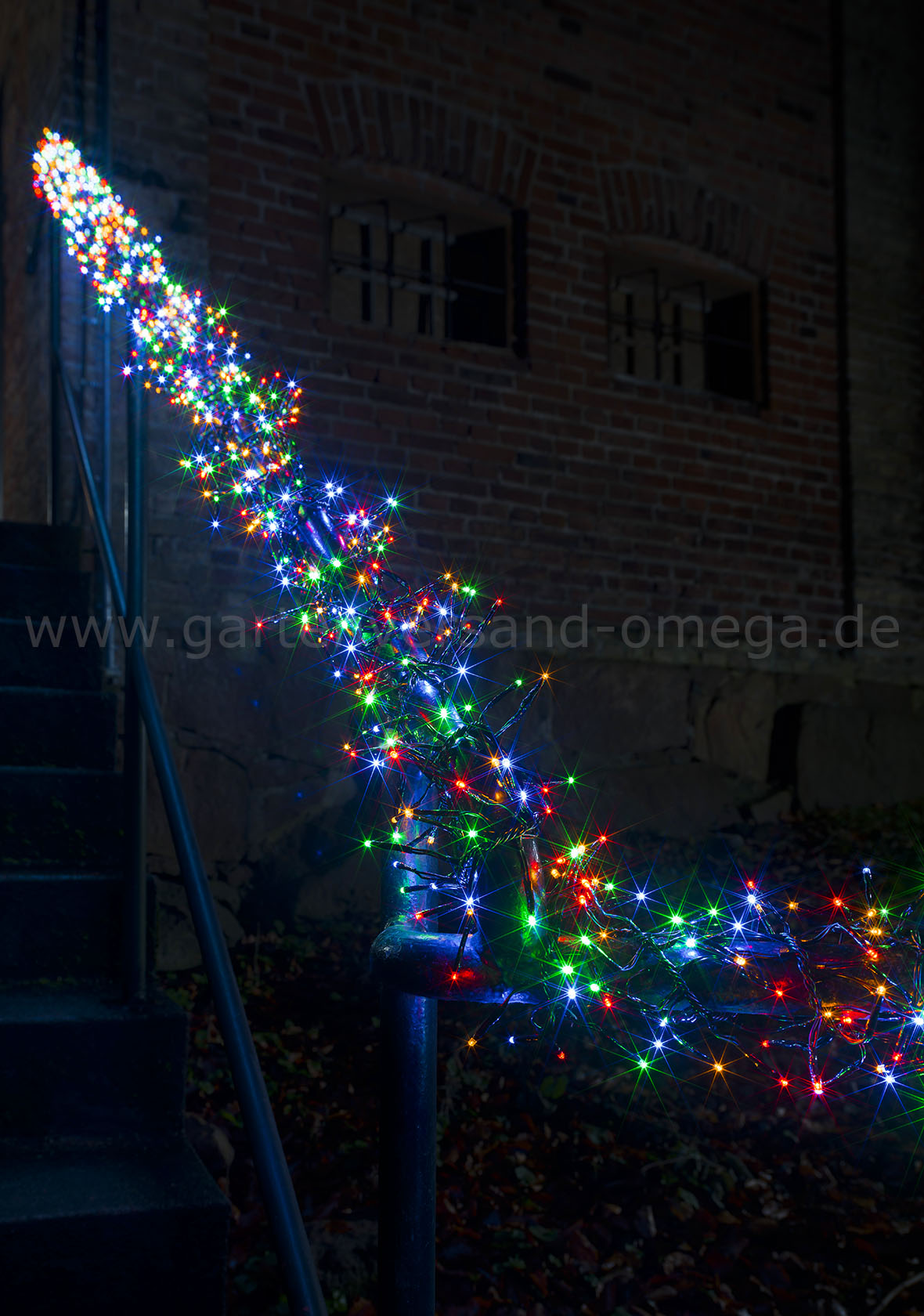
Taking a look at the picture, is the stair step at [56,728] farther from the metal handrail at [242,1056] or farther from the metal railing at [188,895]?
the metal handrail at [242,1056]

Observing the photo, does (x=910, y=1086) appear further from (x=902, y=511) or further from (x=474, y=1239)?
(x=902, y=511)

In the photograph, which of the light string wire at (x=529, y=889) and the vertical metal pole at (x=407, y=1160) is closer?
the light string wire at (x=529, y=889)

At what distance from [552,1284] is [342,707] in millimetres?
2621

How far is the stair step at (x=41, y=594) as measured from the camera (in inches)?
144

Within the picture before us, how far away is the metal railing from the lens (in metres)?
1.57

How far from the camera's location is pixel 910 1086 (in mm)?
3898

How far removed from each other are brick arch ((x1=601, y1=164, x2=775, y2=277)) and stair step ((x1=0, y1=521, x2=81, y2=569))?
344 cm

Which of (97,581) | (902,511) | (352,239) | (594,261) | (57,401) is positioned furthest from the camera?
(902,511)

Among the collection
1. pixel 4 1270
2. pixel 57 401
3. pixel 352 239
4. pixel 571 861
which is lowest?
pixel 4 1270

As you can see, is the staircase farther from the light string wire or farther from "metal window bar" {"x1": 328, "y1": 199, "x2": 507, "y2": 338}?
"metal window bar" {"x1": 328, "y1": 199, "x2": 507, "y2": 338}

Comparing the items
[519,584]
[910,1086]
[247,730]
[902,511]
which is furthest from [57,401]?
[902,511]

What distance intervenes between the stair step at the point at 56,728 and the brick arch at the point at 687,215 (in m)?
4.11

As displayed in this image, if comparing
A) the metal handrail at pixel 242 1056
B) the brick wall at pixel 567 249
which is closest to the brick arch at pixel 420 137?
the brick wall at pixel 567 249

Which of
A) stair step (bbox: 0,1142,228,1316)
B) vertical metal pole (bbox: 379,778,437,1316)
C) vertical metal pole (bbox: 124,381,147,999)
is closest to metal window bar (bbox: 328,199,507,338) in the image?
vertical metal pole (bbox: 124,381,147,999)
